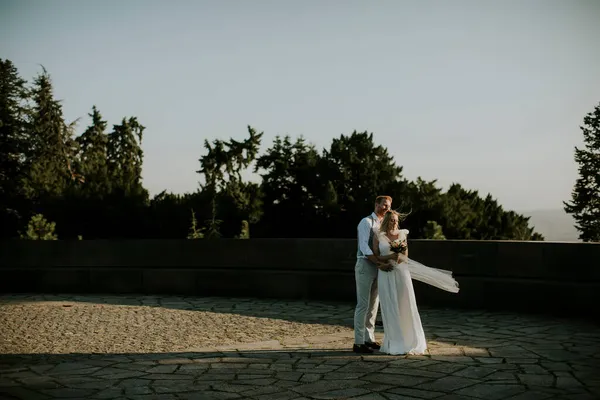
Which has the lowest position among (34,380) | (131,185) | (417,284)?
(34,380)

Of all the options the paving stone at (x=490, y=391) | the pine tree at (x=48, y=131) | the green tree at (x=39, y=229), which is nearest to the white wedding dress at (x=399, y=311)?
the paving stone at (x=490, y=391)

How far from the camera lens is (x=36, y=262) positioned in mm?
14836

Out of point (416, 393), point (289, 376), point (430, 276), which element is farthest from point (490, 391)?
point (430, 276)

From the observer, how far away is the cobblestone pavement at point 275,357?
6.09m

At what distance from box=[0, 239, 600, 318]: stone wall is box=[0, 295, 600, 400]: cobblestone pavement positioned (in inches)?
23.8

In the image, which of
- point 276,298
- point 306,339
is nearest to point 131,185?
point 276,298

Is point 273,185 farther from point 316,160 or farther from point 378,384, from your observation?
point 378,384

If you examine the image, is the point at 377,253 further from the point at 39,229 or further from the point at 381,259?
the point at 39,229

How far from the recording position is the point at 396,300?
26.0ft

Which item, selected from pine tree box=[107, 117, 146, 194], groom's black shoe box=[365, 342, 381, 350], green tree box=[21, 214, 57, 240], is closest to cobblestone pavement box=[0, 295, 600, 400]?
groom's black shoe box=[365, 342, 381, 350]

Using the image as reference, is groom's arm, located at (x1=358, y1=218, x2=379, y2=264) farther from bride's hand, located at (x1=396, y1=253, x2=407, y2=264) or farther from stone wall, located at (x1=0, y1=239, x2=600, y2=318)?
stone wall, located at (x1=0, y1=239, x2=600, y2=318)

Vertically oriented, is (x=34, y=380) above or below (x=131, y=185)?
below

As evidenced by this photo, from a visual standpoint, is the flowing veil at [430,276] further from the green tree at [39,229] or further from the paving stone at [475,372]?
the green tree at [39,229]

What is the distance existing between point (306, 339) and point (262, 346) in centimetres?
73
